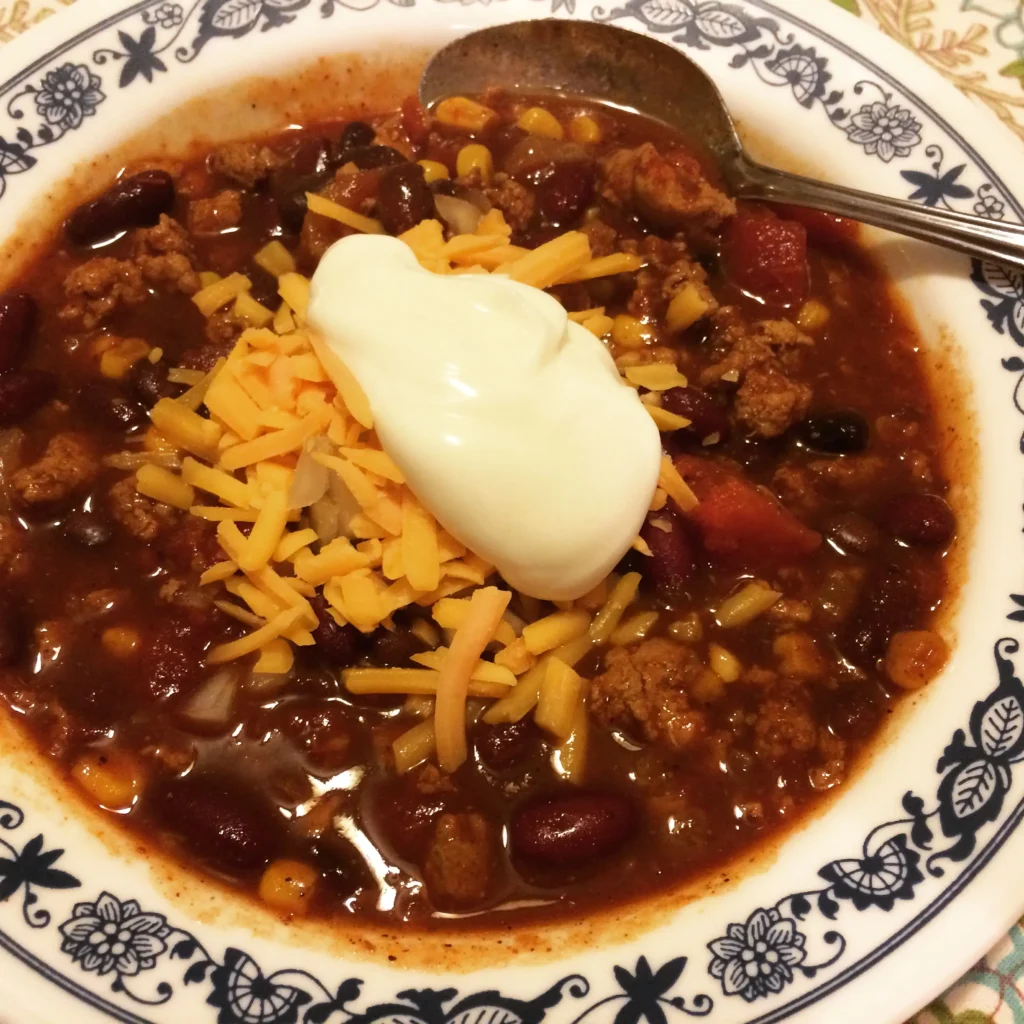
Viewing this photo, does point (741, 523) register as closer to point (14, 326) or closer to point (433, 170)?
point (433, 170)

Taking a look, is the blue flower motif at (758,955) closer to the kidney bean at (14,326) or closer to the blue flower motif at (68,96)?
the kidney bean at (14,326)

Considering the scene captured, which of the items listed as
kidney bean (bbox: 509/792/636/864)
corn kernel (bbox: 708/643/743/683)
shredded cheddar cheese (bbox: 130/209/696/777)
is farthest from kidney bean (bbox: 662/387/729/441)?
kidney bean (bbox: 509/792/636/864)

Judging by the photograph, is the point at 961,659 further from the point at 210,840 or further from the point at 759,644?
the point at 210,840

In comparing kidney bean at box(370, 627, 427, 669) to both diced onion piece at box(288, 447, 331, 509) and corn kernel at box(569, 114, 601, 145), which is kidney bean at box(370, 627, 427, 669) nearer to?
diced onion piece at box(288, 447, 331, 509)

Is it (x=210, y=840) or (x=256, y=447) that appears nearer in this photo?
(x=210, y=840)

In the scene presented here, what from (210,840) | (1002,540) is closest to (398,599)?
(210,840)

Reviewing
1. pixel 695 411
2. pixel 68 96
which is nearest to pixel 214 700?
A: pixel 695 411

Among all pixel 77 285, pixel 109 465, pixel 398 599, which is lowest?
pixel 398 599

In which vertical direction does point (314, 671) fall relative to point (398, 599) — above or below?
below
